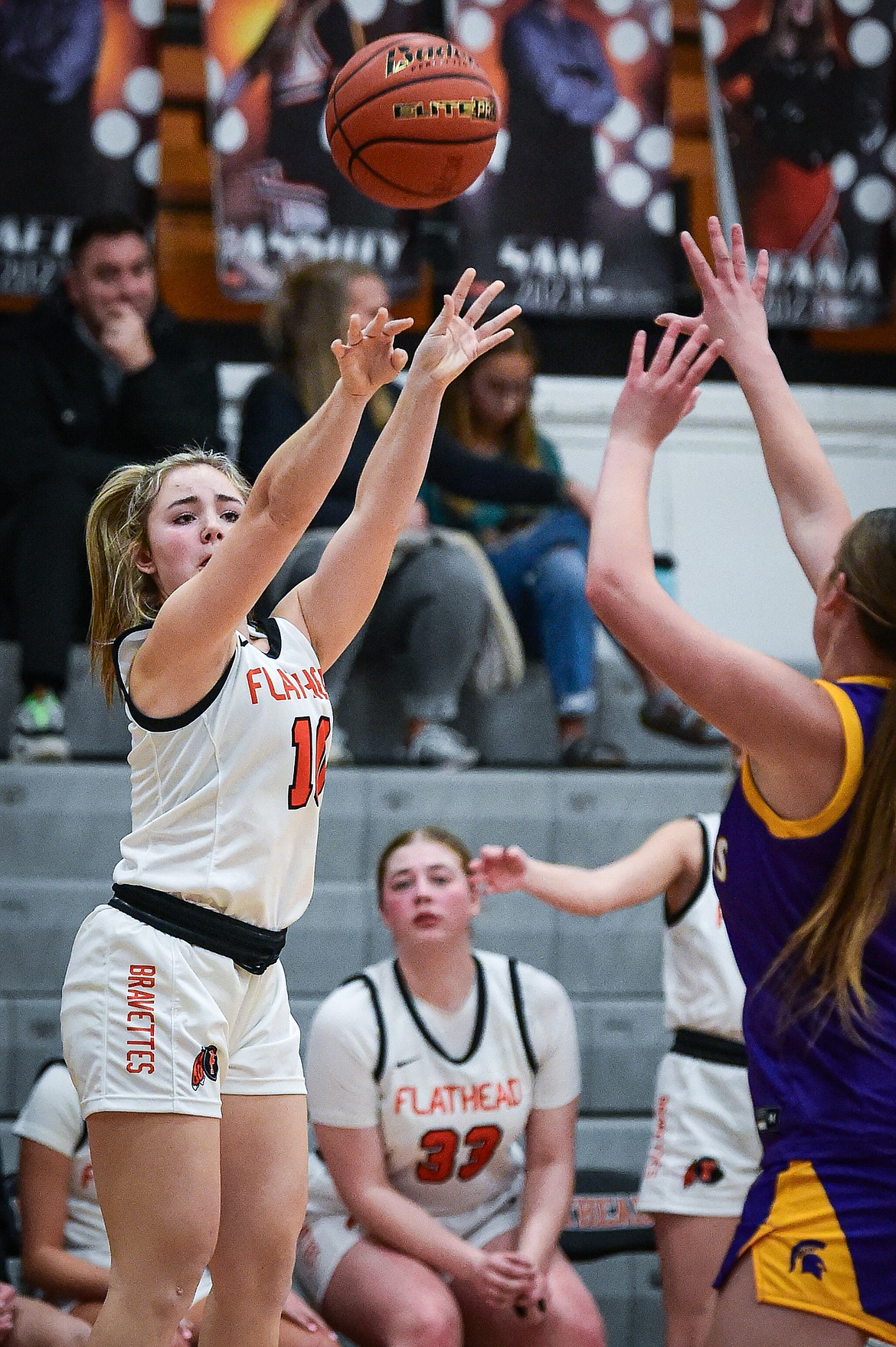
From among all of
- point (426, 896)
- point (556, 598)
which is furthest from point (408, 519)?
point (426, 896)

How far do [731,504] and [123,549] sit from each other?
15.4 ft

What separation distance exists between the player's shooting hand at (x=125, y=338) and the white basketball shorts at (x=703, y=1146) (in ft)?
10.4

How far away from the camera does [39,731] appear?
5320 mm

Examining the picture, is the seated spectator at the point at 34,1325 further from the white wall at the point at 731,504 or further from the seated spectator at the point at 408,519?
the white wall at the point at 731,504

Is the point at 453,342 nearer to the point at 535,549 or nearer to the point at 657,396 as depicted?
the point at 657,396

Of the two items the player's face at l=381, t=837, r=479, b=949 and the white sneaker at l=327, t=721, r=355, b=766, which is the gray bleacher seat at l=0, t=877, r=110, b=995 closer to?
the white sneaker at l=327, t=721, r=355, b=766

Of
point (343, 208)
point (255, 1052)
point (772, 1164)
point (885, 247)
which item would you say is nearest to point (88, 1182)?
point (255, 1052)

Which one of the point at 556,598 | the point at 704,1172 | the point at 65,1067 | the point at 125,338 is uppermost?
the point at 125,338

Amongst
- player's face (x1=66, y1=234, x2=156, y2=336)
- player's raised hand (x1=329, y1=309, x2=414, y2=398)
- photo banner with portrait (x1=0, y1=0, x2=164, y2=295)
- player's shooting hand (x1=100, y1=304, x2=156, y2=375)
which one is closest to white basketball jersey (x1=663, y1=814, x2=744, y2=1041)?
player's raised hand (x1=329, y1=309, x2=414, y2=398)

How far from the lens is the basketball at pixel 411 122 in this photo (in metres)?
3.35

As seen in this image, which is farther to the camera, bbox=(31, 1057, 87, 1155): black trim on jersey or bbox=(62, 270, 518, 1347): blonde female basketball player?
bbox=(31, 1057, 87, 1155): black trim on jersey

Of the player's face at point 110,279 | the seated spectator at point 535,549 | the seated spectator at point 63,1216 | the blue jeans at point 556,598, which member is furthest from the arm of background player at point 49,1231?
the player's face at point 110,279

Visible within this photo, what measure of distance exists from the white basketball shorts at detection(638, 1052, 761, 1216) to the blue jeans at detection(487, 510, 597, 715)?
6.37 feet

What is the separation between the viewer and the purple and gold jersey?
199 cm
